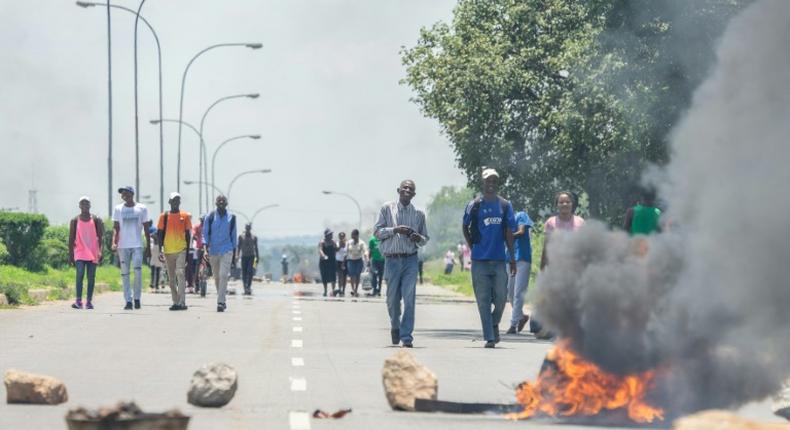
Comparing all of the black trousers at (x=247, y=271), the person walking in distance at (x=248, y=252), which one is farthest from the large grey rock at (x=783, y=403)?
the black trousers at (x=247, y=271)

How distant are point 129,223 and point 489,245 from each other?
9.82 m

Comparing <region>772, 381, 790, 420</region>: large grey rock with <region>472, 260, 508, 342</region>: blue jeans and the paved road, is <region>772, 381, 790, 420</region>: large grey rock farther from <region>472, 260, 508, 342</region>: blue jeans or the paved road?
<region>472, 260, 508, 342</region>: blue jeans

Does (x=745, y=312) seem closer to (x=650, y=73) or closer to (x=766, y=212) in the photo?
(x=766, y=212)

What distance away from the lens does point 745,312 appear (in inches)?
420

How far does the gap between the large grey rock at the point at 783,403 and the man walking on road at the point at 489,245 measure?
6.36m

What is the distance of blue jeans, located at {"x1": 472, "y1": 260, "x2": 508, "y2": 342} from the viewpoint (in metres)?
17.9

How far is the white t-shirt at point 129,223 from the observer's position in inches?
1020

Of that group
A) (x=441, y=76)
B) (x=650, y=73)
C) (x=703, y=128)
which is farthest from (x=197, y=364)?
(x=441, y=76)

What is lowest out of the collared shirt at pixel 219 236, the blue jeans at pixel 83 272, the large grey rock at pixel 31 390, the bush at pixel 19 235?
the large grey rock at pixel 31 390

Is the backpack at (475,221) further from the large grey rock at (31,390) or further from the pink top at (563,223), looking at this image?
the large grey rock at (31,390)

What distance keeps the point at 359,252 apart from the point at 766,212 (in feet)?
94.8

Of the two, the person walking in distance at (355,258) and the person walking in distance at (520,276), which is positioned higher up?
the person walking in distance at (355,258)

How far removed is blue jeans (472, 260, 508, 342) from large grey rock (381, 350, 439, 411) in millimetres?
6262

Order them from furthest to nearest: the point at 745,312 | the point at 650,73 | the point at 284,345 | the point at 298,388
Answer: the point at 650,73 → the point at 284,345 → the point at 298,388 → the point at 745,312
